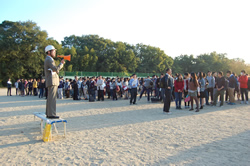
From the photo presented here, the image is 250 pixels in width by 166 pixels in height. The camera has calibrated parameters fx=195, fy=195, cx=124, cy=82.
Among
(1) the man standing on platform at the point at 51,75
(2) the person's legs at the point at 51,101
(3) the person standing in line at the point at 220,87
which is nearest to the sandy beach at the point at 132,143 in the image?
(2) the person's legs at the point at 51,101

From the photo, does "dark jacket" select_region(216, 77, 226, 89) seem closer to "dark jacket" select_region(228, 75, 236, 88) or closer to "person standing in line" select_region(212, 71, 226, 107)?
"person standing in line" select_region(212, 71, 226, 107)

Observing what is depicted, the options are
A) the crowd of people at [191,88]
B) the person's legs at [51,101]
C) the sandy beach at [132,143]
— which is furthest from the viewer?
the crowd of people at [191,88]

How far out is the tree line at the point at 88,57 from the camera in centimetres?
4188

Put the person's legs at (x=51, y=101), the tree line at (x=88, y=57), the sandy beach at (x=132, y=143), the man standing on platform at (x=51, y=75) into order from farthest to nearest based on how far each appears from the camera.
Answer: the tree line at (x=88, y=57) → the person's legs at (x=51, y=101) → the man standing on platform at (x=51, y=75) → the sandy beach at (x=132, y=143)

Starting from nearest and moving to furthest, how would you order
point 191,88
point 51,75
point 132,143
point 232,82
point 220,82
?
point 132,143
point 51,75
point 191,88
point 220,82
point 232,82

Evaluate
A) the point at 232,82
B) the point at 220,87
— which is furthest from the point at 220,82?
the point at 232,82

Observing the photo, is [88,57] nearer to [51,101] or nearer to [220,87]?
[220,87]

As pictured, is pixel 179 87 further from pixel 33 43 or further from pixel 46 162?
pixel 33 43

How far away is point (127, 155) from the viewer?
4223mm

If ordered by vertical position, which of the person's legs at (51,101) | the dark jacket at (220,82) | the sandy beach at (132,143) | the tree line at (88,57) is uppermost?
the tree line at (88,57)

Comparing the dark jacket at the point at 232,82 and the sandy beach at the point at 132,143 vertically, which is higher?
the dark jacket at the point at 232,82

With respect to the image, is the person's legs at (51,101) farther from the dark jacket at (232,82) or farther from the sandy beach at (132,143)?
the dark jacket at (232,82)

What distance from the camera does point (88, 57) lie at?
5619 cm

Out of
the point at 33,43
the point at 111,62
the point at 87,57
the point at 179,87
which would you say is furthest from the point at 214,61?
the point at 179,87
